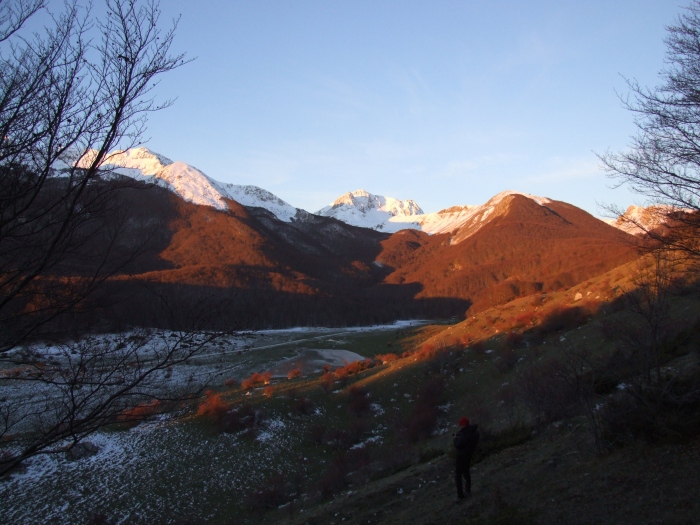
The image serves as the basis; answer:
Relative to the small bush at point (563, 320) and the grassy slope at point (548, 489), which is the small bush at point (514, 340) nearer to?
the small bush at point (563, 320)

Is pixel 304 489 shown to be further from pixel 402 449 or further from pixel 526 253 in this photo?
pixel 526 253

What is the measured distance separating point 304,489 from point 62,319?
53.1 feet

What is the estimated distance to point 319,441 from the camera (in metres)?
24.8

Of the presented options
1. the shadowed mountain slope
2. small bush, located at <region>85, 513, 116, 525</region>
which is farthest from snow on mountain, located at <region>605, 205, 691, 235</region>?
the shadowed mountain slope

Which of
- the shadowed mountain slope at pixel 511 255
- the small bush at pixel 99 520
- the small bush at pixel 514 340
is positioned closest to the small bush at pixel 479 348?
the small bush at pixel 514 340

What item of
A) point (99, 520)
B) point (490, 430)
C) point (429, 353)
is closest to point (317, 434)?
point (99, 520)

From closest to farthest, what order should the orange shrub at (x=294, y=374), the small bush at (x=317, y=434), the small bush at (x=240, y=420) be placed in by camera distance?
the small bush at (x=317, y=434) → the small bush at (x=240, y=420) → the orange shrub at (x=294, y=374)

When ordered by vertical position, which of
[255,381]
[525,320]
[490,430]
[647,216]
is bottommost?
[255,381]

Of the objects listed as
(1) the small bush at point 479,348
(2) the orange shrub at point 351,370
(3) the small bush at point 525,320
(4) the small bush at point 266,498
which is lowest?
(4) the small bush at point 266,498

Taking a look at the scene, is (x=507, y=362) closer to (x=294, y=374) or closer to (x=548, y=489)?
(x=548, y=489)

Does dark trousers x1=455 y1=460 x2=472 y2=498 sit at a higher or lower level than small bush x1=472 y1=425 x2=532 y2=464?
higher

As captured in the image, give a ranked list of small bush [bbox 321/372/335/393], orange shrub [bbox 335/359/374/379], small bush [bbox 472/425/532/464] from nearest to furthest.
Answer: small bush [bbox 472/425/532/464] → small bush [bbox 321/372/335/393] → orange shrub [bbox 335/359/374/379]

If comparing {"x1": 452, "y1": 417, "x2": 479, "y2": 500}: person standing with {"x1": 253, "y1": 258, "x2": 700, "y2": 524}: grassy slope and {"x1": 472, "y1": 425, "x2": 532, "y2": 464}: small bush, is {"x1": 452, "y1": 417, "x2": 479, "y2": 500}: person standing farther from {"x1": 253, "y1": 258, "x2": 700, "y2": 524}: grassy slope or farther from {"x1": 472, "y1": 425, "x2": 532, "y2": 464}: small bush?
{"x1": 472, "y1": 425, "x2": 532, "y2": 464}: small bush

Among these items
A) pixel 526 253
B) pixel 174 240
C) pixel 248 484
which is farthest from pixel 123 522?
pixel 526 253
